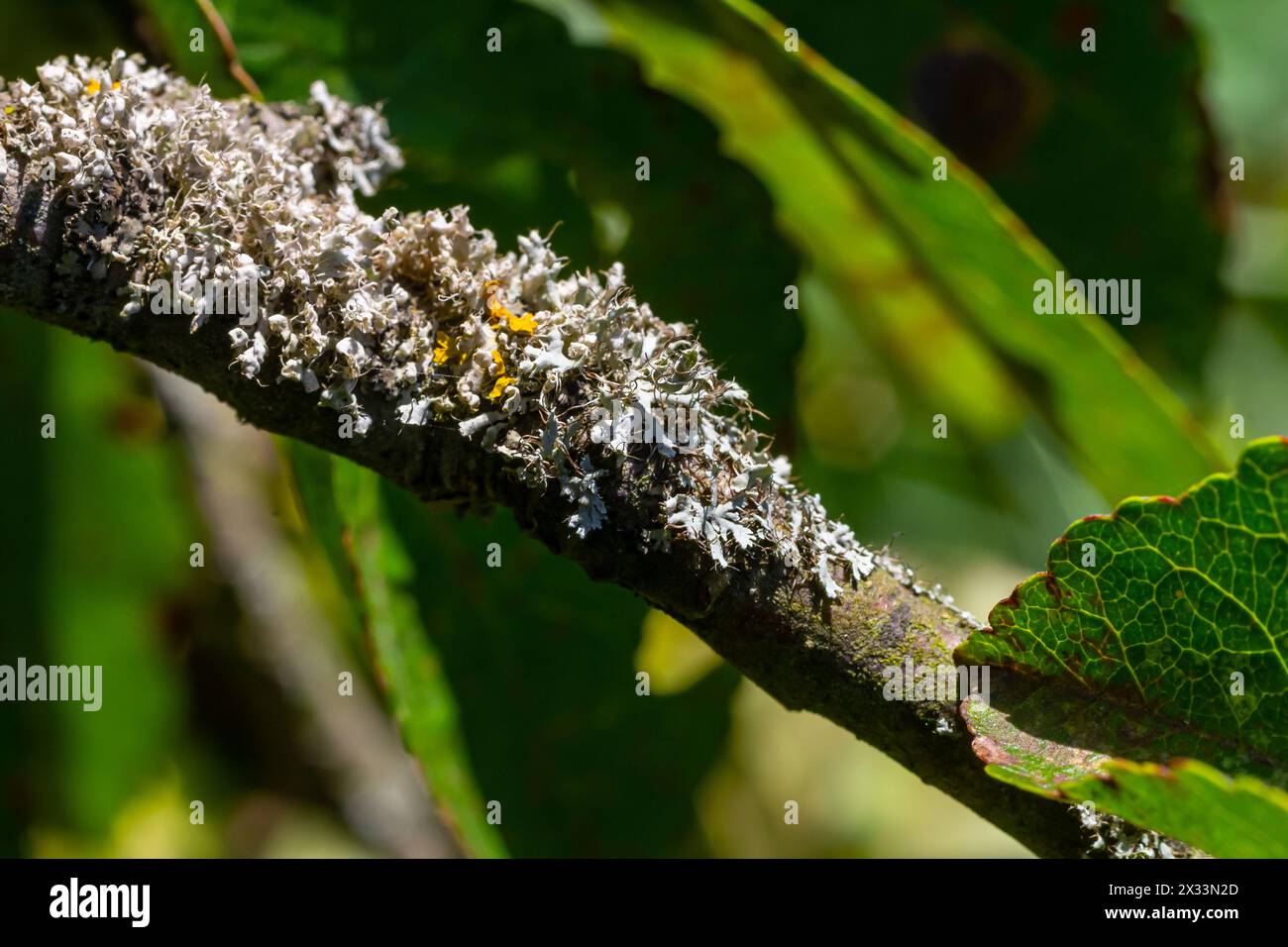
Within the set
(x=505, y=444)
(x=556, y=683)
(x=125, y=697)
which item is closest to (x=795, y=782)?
(x=556, y=683)

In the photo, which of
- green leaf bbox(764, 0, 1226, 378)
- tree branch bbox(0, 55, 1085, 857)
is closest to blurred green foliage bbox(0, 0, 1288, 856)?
green leaf bbox(764, 0, 1226, 378)

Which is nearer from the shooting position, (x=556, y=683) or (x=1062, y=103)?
(x=556, y=683)

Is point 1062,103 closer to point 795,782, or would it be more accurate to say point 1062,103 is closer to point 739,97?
point 739,97

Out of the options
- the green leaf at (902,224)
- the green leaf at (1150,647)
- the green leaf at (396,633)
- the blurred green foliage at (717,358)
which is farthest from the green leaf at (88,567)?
the green leaf at (1150,647)

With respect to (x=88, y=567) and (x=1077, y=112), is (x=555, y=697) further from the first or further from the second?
(x=1077, y=112)

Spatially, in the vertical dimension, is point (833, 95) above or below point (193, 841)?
above

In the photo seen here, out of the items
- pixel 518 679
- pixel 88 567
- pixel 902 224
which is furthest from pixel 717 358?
pixel 88 567

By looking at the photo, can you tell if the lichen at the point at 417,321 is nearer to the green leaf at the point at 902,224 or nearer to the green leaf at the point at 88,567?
the green leaf at the point at 902,224

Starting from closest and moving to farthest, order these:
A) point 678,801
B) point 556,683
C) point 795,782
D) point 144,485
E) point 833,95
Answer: point 833,95 < point 556,683 < point 678,801 < point 144,485 < point 795,782
